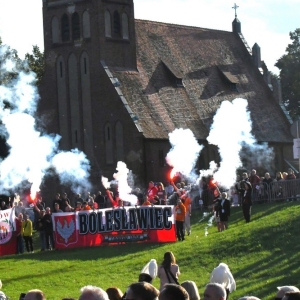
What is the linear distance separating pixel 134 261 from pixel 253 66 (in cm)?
4468

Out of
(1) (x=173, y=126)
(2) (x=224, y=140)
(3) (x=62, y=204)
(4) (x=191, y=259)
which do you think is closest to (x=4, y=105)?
(3) (x=62, y=204)

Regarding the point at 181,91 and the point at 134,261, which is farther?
the point at 181,91

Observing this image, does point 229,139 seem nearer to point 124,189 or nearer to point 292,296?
point 124,189

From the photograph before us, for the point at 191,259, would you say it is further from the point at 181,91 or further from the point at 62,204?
the point at 181,91

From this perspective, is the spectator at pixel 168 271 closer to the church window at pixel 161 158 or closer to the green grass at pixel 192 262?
the green grass at pixel 192 262

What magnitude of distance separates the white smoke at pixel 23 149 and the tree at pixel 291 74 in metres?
31.3

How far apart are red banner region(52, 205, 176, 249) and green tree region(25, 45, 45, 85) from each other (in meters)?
29.8

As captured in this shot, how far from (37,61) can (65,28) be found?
40.7ft

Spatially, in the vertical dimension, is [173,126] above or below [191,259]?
above

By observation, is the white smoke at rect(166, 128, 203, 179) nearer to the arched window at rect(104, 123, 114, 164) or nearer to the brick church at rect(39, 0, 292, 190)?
the brick church at rect(39, 0, 292, 190)

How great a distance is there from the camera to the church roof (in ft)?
210

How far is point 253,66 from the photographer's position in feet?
249

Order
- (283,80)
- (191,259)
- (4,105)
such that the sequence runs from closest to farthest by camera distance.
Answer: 1. (191,259)
2. (4,105)
3. (283,80)

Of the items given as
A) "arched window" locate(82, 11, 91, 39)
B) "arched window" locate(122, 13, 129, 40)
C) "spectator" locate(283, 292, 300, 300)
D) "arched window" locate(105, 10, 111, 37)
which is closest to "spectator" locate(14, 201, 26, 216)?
"arched window" locate(82, 11, 91, 39)
